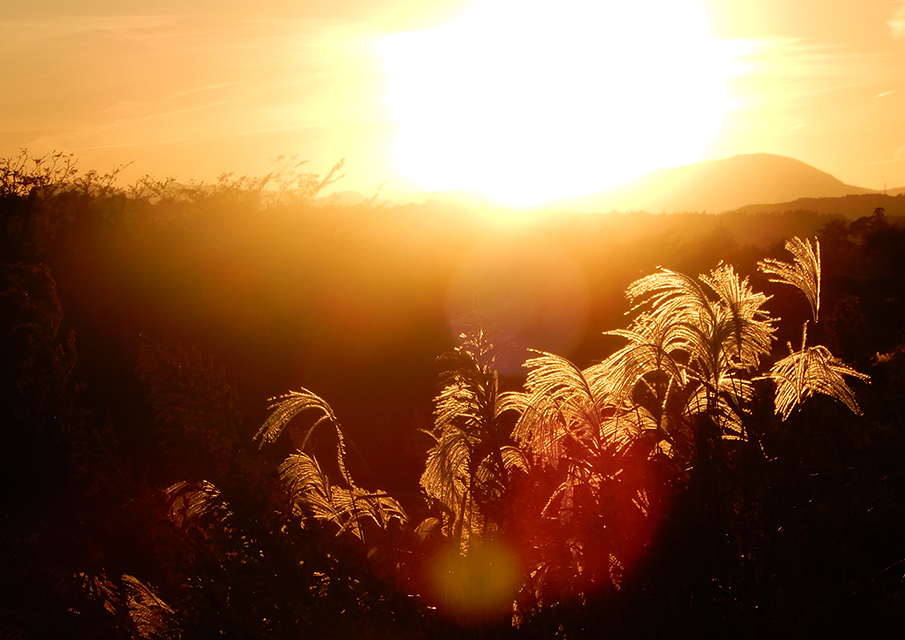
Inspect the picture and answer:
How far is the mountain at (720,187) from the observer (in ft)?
345

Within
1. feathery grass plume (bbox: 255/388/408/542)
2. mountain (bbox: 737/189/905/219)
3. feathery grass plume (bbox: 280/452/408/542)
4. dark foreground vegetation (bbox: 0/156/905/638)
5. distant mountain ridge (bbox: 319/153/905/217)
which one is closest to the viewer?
dark foreground vegetation (bbox: 0/156/905/638)

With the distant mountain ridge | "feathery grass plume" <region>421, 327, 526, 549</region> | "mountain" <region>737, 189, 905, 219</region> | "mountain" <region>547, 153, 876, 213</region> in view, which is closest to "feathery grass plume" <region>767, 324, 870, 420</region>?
"feathery grass plume" <region>421, 327, 526, 549</region>

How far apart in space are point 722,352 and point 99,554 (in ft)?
11.6

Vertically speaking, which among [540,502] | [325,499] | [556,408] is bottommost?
[540,502]

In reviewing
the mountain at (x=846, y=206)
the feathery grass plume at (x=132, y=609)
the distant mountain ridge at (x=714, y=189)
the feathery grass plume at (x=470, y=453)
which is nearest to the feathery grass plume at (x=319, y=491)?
the feathery grass plume at (x=470, y=453)

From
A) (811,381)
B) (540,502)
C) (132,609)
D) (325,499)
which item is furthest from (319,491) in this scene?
(811,381)

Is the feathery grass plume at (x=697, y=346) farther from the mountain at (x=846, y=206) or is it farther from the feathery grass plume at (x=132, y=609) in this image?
the mountain at (x=846, y=206)

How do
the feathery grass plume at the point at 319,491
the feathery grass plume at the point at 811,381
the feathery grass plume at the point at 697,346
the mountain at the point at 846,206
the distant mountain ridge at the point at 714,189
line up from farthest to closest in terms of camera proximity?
the distant mountain ridge at the point at 714,189 → the mountain at the point at 846,206 → the feathery grass plume at the point at 319,491 → the feathery grass plume at the point at 811,381 → the feathery grass plume at the point at 697,346

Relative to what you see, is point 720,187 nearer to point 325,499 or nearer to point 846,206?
point 846,206

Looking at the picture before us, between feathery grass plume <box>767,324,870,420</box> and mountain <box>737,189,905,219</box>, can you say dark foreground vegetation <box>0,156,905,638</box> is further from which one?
mountain <box>737,189,905,219</box>

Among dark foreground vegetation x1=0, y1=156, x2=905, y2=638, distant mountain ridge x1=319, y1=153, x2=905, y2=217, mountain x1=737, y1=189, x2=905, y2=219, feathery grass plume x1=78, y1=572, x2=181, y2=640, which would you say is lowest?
feathery grass plume x1=78, y1=572, x2=181, y2=640

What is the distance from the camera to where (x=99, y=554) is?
12.5ft

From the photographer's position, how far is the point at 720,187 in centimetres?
11806

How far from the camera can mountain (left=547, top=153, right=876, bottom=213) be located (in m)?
105
